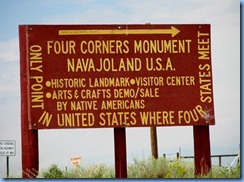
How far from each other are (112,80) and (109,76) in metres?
0.07

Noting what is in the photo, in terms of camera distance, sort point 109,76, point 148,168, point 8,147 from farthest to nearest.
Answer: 1. point 148,168
2. point 8,147
3. point 109,76

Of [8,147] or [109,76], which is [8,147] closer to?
[8,147]

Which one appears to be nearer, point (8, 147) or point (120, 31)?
point (120, 31)

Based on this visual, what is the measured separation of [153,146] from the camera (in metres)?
15.5

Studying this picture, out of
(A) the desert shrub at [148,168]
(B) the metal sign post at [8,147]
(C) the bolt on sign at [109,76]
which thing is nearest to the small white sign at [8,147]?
(B) the metal sign post at [8,147]

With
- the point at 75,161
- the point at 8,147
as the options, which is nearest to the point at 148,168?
the point at 75,161

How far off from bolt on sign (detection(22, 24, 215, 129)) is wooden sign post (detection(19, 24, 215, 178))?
0.01m

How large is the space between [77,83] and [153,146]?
326cm

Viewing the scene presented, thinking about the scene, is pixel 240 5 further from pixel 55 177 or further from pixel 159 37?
pixel 55 177

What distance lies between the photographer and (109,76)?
12.7 meters

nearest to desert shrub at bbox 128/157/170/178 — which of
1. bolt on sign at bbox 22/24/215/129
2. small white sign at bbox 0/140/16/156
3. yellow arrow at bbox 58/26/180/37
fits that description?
bolt on sign at bbox 22/24/215/129

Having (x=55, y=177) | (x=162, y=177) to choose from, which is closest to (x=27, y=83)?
(x=55, y=177)

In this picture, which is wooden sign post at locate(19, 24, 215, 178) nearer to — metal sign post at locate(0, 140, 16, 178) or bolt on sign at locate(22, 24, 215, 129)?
bolt on sign at locate(22, 24, 215, 129)

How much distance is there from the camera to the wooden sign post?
1266cm
